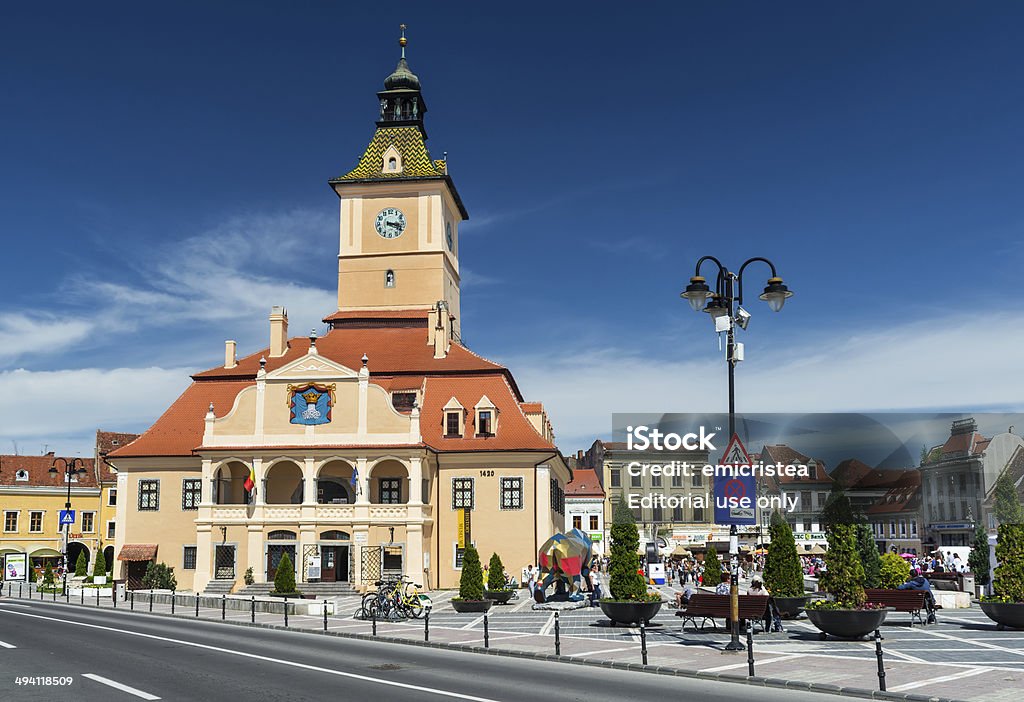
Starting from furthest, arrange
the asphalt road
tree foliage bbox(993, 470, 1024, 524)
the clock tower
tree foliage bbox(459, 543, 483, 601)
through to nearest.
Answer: the clock tower, tree foliage bbox(993, 470, 1024, 524), tree foliage bbox(459, 543, 483, 601), the asphalt road

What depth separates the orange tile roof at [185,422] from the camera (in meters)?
52.0

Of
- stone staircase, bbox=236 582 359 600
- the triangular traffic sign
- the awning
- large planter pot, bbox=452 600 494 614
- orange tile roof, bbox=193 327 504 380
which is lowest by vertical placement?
stone staircase, bbox=236 582 359 600

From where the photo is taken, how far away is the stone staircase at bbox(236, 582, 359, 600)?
44325 millimetres

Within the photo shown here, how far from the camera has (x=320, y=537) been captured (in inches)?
1863

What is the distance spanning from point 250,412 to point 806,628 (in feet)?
104

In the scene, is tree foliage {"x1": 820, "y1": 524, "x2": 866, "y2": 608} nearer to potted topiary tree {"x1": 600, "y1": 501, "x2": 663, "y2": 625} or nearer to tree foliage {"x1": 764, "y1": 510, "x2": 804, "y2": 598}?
tree foliage {"x1": 764, "y1": 510, "x2": 804, "y2": 598}

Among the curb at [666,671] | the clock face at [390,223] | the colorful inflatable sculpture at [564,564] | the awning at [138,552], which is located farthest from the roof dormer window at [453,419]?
the curb at [666,671]

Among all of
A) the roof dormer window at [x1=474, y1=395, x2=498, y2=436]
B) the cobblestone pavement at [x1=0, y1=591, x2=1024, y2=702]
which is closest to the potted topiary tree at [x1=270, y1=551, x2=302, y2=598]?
the cobblestone pavement at [x1=0, y1=591, x2=1024, y2=702]

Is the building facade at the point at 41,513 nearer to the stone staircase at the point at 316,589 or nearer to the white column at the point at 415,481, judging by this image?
the stone staircase at the point at 316,589

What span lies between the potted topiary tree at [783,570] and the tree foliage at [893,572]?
5357 millimetres

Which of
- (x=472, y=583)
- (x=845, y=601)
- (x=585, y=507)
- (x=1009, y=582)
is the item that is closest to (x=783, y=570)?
(x=845, y=601)

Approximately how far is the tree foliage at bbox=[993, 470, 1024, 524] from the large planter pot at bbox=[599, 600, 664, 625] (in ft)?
115

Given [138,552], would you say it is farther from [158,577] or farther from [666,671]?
[666,671]

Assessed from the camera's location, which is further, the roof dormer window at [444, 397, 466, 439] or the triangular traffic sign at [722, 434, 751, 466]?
the roof dormer window at [444, 397, 466, 439]
